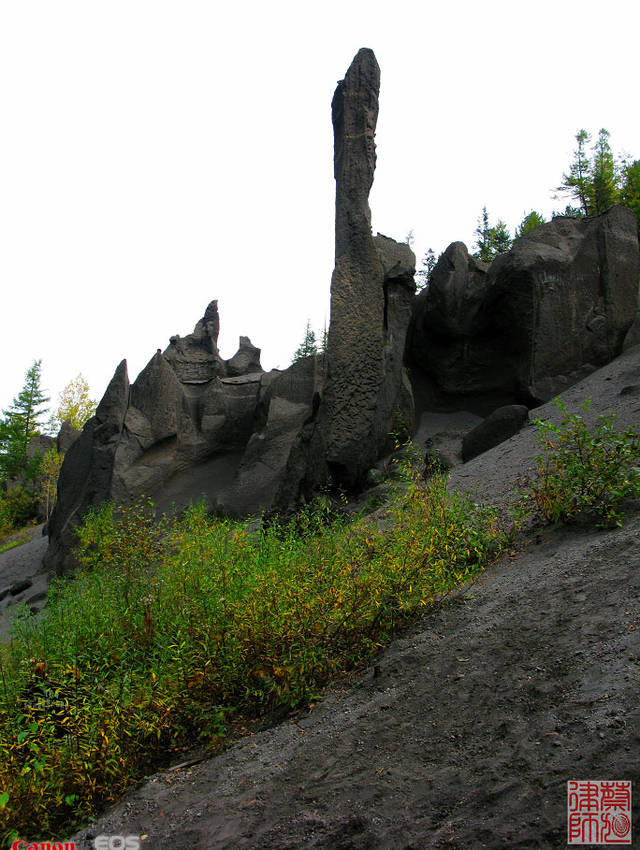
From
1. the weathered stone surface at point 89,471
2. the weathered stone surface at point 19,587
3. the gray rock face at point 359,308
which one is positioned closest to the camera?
the gray rock face at point 359,308

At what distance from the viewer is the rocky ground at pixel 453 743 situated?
2643 mm

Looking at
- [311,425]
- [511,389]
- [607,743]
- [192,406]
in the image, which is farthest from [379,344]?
[607,743]

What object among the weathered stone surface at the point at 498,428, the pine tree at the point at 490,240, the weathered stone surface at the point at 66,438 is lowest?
the weathered stone surface at the point at 498,428

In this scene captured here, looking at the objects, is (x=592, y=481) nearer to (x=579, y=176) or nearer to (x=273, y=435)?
(x=273, y=435)

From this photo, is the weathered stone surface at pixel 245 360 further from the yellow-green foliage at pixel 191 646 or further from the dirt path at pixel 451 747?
the dirt path at pixel 451 747

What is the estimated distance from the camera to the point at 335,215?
10164mm

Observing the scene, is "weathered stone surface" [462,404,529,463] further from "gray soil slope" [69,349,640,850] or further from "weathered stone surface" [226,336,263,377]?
"weathered stone surface" [226,336,263,377]

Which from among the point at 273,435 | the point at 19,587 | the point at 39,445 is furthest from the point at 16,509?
the point at 273,435

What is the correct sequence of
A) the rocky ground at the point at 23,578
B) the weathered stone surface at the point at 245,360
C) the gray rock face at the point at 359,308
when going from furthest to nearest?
the weathered stone surface at the point at 245,360 → the rocky ground at the point at 23,578 → the gray rock face at the point at 359,308

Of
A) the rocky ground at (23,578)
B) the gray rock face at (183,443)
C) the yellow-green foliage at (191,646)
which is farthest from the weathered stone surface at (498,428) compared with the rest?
the rocky ground at (23,578)

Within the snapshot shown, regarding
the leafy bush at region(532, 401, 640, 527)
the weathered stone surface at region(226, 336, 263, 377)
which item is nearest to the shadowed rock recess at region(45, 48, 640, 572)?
the weathered stone surface at region(226, 336, 263, 377)

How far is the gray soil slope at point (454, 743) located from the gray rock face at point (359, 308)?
503 centimetres

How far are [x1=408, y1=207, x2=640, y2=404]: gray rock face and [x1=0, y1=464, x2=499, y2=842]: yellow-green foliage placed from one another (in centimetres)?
601

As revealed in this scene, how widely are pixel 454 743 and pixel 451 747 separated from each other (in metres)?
0.03
